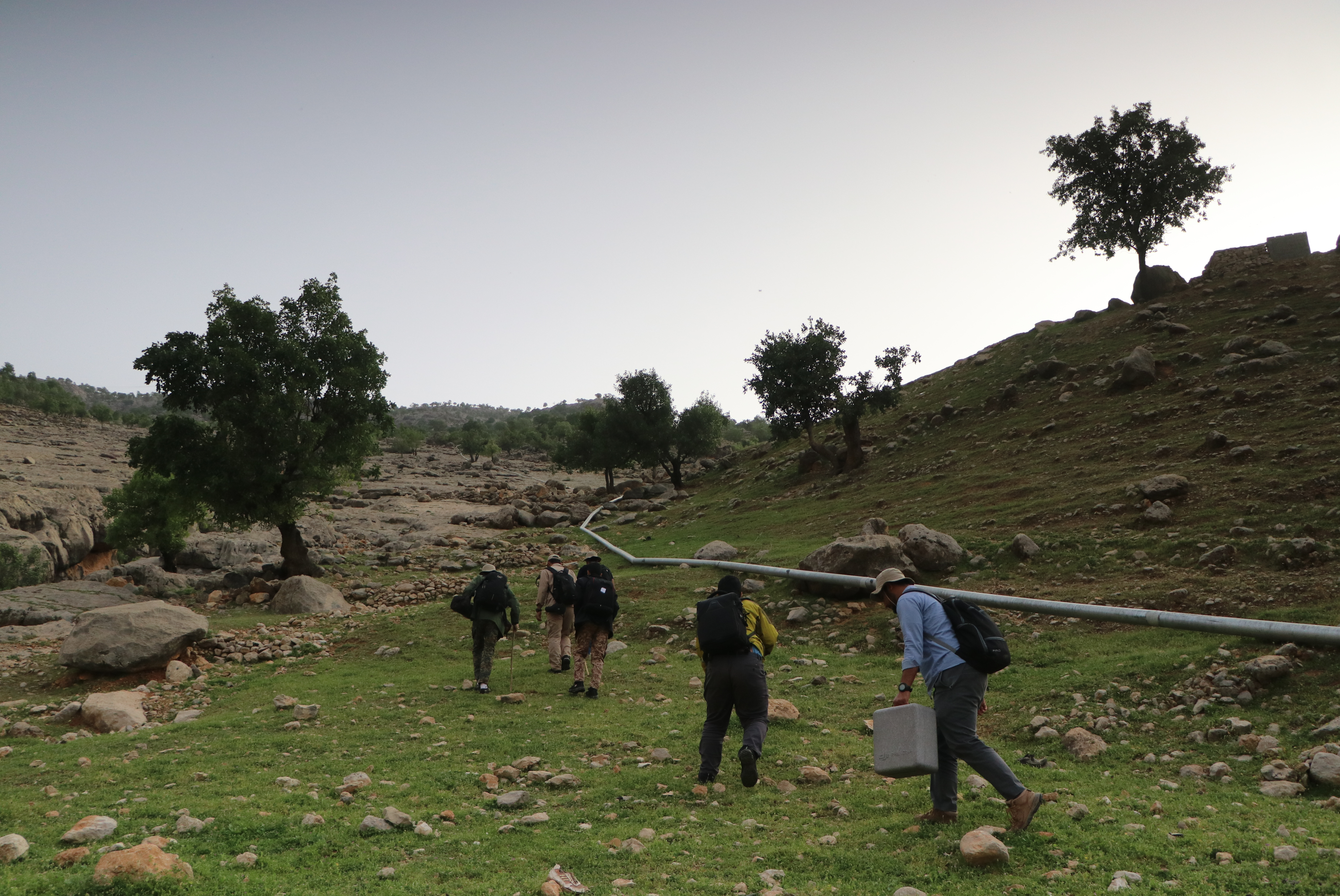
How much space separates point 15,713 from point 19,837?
10.1 m

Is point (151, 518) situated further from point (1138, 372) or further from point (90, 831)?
point (1138, 372)

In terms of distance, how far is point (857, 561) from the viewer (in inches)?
797

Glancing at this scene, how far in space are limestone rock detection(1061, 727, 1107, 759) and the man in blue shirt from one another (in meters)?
Result: 2.91

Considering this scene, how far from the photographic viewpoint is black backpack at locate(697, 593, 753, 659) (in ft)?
31.7

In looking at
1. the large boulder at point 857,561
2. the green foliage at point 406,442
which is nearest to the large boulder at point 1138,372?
the large boulder at point 857,561

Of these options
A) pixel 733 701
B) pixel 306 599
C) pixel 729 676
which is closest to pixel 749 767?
pixel 733 701

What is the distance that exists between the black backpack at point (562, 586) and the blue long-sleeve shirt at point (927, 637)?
9236 mm

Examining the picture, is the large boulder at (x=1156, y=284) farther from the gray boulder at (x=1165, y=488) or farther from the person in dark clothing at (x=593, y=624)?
the person in dark clothing at (x=593, y=624)

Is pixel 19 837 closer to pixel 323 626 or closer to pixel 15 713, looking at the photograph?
pixel 15 713

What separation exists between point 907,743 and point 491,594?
9926 millimetres

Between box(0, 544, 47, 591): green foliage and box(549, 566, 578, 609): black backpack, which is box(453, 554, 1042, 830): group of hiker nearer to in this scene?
box(549, 566, 578, 609): black backpack

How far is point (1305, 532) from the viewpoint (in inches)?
693

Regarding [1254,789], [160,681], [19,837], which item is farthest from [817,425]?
[19,837]

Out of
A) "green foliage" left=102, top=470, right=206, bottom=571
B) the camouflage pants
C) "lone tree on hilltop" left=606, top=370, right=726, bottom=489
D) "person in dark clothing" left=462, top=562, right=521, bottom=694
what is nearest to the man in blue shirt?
"person in dark clothing" left=462, top=562, right=521, bottom=694
